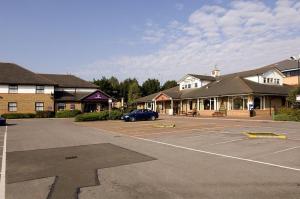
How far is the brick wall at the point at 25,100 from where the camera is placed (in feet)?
150

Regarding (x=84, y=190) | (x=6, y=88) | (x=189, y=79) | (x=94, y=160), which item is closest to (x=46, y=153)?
(x=94, y=160)

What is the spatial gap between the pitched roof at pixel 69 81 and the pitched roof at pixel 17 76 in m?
5.41

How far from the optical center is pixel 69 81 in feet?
188

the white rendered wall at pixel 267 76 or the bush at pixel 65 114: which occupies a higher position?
the white rendered wall at pixel 267 76

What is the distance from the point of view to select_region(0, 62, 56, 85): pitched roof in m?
46.9

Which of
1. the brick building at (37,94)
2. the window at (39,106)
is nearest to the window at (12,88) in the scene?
the brick building at (37,94)

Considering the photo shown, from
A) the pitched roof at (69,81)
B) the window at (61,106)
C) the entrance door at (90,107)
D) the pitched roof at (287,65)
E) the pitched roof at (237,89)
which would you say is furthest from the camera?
the pitched roof at (69,81)

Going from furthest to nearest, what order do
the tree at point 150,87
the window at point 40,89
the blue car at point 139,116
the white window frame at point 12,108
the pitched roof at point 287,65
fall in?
1. the tree at point 150,87
2. the pitched roof at point 287,65
3. the window at point 40,89
4. the white window frame at point 12,108
5. the blue car at point 139,116

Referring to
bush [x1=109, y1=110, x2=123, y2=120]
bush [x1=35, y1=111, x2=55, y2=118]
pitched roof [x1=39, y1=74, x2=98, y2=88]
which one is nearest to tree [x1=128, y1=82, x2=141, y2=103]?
A: pitched roof [x1=39, y1=74, x2=98, y2=88]

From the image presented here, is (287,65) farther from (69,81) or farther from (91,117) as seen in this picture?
(69,81)

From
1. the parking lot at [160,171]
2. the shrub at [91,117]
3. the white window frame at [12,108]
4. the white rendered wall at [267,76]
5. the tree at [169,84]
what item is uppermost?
the tree at [169,84]

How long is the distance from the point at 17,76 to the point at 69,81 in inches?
424

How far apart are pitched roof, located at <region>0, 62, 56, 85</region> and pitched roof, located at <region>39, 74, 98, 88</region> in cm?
541

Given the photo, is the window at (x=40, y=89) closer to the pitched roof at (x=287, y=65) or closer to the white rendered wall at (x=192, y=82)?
the white rendered wall at (x=192, y=82)
